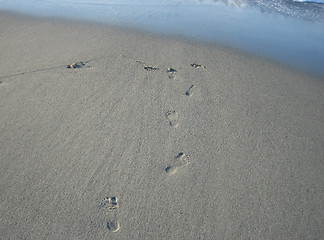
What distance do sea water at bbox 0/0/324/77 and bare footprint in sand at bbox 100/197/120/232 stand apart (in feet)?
11.9

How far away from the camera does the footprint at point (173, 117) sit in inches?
103

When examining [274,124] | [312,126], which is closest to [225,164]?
[274,124]

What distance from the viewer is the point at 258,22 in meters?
5.44

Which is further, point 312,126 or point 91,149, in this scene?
point 312,126

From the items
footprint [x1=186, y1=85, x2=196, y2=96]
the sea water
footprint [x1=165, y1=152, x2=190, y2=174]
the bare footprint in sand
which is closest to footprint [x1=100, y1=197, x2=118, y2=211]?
the bare footprint in sand

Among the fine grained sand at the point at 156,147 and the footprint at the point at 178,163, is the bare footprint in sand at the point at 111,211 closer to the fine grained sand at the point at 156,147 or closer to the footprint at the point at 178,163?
the fine grained sand at the point at 156,147

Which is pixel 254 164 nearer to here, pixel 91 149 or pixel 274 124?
pixel 274 124

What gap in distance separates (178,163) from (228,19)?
180 inches

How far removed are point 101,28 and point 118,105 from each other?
2.62m

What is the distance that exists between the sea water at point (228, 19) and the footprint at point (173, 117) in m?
2.36

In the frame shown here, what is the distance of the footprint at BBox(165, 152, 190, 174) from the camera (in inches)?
85.2

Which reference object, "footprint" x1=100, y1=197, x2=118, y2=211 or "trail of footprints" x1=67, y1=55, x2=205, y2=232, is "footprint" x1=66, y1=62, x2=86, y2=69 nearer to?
"trail of footprints" x1=67, y1=55, x2=205, y2=232

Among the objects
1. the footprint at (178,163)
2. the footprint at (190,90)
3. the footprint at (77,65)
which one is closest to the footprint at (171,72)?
the footprint at (190,90)

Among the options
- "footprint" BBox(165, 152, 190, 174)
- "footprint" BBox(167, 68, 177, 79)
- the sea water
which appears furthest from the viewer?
the sea water
